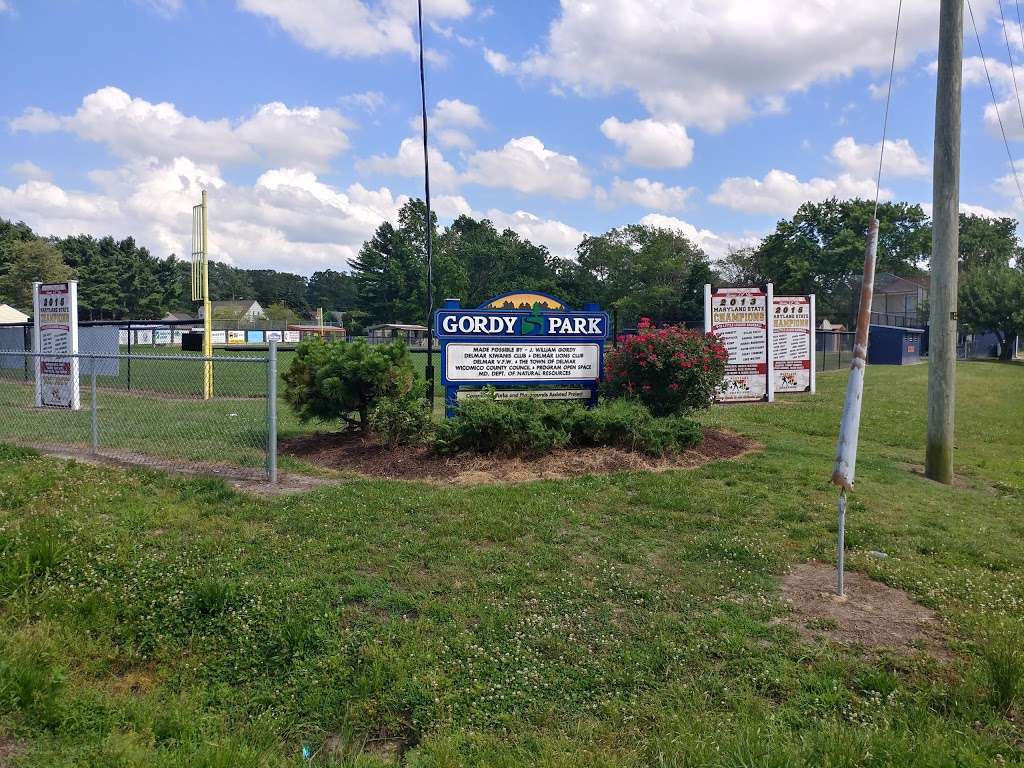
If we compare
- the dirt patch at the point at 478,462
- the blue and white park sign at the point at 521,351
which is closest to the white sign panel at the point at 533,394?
the blue and white park sign at the point at 521,351

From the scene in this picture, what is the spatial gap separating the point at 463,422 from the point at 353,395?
70.5 inches

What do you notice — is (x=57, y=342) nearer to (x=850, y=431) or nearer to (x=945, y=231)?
(x=850, y=431)

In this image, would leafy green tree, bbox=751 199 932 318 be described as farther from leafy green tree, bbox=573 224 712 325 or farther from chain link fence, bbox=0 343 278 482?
chain link fence, bbox=0 343 278 482

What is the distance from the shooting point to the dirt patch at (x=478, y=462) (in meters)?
8.13

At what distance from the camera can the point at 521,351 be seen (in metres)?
10.1

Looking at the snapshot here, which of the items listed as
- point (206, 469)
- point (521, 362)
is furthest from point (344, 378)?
point (521, 362)

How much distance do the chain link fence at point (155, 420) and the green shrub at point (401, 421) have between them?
1.35 metres

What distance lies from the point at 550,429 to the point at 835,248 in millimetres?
61931

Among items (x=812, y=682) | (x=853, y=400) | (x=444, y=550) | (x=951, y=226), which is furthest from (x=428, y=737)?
(x=951, y=226)

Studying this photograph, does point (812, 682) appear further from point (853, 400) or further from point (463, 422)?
point (463, 422)

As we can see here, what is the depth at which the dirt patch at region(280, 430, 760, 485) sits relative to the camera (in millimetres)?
8133

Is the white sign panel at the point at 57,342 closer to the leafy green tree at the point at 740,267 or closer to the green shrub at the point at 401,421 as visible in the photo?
the green shrub at the point at 401,421

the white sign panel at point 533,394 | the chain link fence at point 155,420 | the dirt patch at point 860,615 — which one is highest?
the white sign panel at point 533,394

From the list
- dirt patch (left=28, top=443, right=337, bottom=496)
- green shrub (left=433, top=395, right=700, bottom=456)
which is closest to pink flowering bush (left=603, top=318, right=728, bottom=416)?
green shrub (left=433, top=395, right=700, bottom=456)
